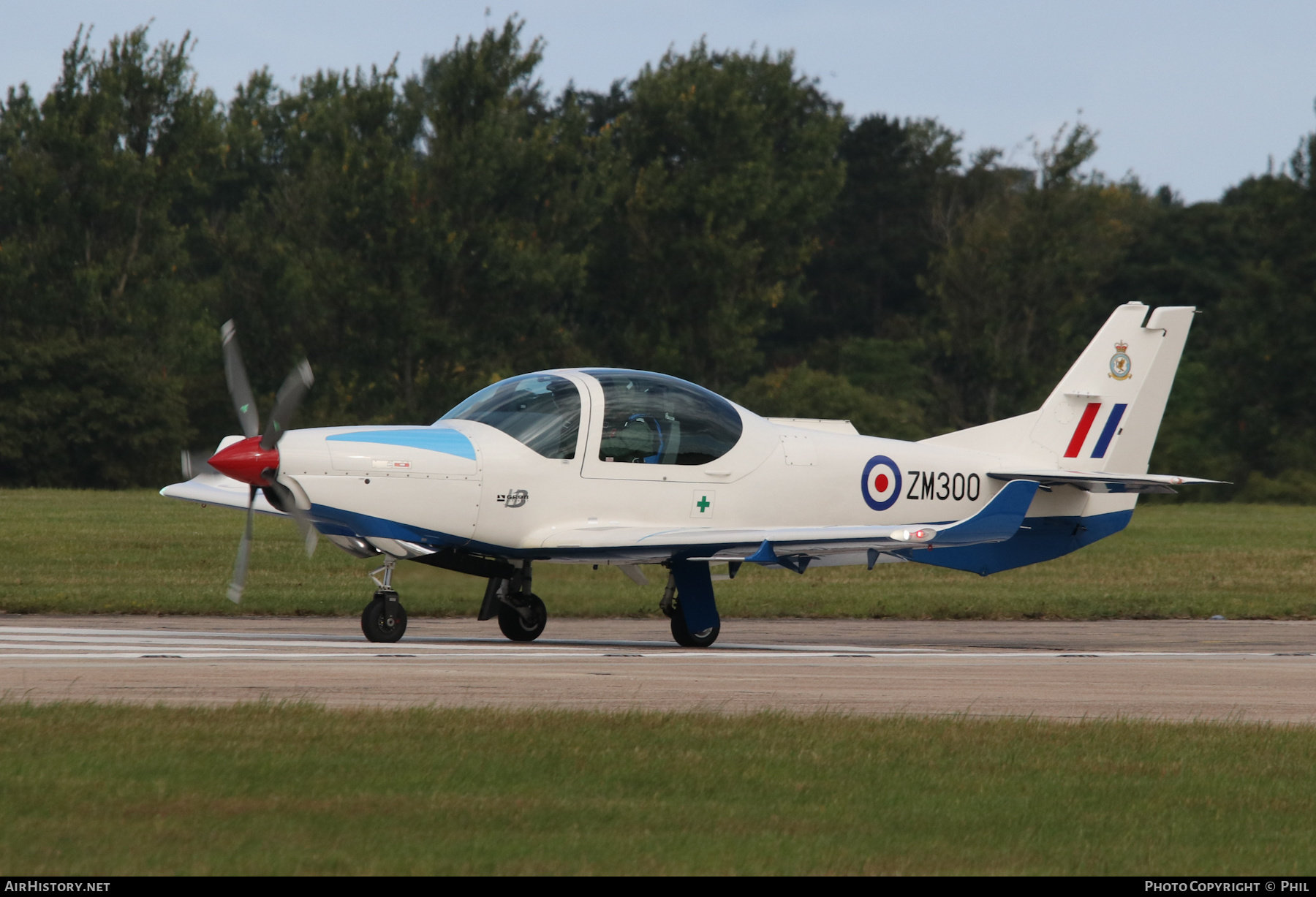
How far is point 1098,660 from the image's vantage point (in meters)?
14.0

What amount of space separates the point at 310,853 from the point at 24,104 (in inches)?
1944

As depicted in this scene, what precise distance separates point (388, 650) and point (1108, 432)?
29.7 ft

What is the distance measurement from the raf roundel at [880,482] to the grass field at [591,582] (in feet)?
9.14

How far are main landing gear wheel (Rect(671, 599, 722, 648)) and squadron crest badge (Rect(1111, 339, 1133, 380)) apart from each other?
248 inches

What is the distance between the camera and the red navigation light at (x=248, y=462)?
13.0 m

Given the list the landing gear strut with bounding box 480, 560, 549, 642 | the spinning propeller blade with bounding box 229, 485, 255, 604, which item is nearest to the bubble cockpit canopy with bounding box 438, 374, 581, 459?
the landing gear strut with bounding box 480, 560, 549, 642

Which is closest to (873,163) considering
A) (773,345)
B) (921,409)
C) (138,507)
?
(773,345)

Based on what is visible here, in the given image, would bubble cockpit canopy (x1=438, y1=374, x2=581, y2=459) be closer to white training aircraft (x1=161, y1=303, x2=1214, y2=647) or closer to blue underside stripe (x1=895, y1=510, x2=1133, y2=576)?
white training aircraft (x1=161, y1=303, x2=1214, y2=647)

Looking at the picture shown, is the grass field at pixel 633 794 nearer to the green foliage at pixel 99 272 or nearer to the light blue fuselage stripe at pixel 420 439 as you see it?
the light blue fuselage stripe at pixel 420 439

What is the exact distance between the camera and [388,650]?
43.3 ft

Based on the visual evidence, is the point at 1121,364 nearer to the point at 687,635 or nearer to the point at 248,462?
the point at 687,635

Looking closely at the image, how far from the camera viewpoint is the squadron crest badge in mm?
17984

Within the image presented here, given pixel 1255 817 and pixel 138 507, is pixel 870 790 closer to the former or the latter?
pixel 1255 817

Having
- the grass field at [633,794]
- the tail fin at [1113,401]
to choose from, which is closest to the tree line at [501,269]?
the tail fin at [1113,401]
